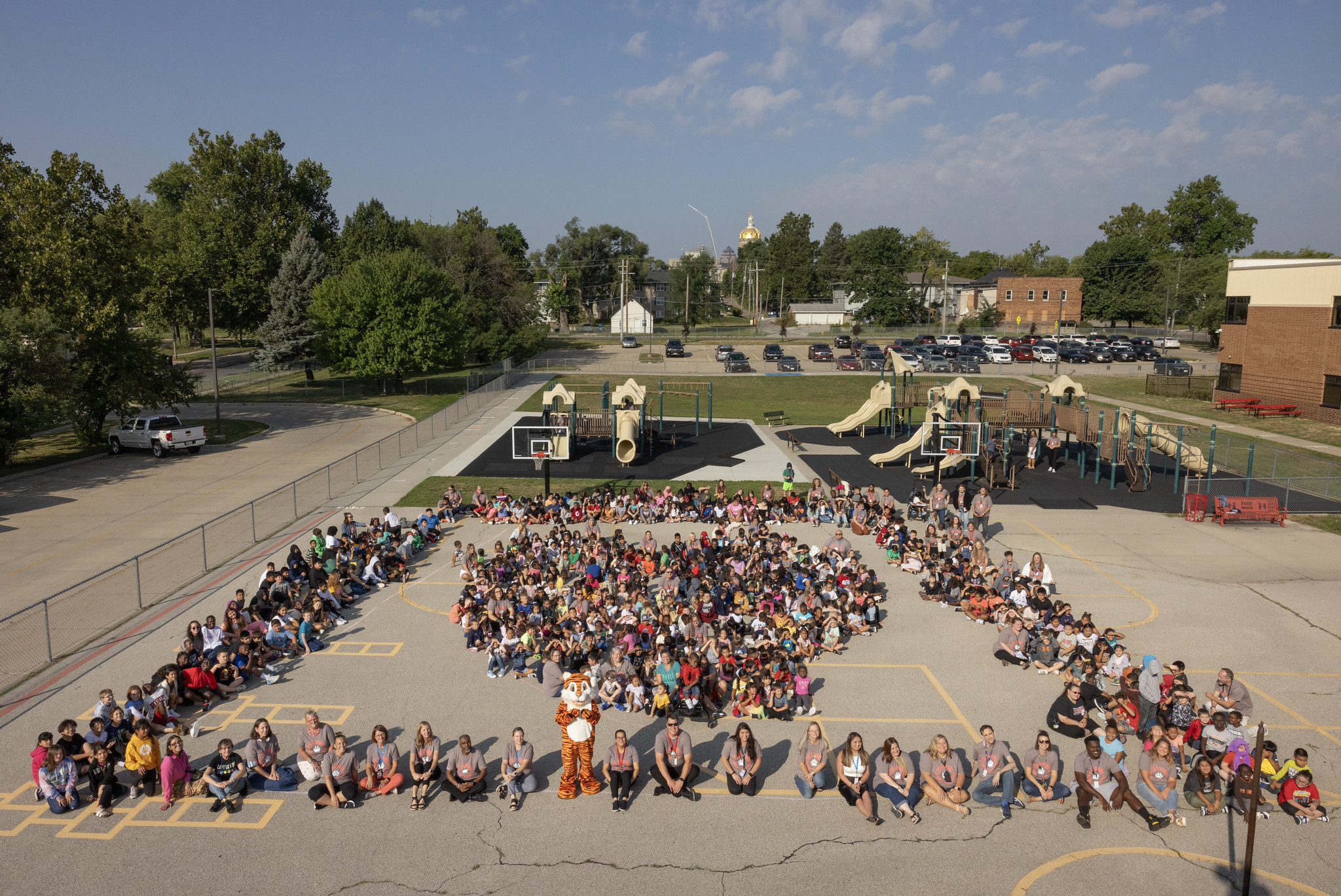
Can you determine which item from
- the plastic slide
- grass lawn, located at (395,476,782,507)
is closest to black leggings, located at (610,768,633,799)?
grass lawn, located at (395,476,782,507)

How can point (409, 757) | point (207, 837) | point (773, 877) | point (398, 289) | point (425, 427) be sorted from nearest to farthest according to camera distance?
point (773, 877) < point (207, 837) < point (409, 757) < point (425, 427) < point (398, 289)

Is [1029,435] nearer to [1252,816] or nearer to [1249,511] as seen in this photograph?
[1249,511]

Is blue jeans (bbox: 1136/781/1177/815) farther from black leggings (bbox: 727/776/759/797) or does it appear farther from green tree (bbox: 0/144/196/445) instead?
green tree (bbox: 0/144/196/445)

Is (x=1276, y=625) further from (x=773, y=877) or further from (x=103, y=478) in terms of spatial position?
(x=103, y=478)

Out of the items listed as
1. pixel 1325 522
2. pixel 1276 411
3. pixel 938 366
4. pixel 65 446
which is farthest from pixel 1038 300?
pixel 65 446

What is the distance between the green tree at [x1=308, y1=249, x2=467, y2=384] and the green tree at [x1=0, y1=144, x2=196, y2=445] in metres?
15.1

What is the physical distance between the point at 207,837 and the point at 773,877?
6.79 m

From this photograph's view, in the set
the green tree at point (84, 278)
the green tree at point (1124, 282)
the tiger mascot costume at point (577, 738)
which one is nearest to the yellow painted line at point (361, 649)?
the tiger mascot costume at point (577, 738)

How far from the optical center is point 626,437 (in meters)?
32.9

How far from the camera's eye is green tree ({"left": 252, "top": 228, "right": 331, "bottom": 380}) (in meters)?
62.9

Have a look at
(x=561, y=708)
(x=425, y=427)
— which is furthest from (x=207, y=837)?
(x=425, y=427)

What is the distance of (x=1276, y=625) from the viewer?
1725 centimetres

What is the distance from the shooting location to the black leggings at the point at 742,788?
1098 cm

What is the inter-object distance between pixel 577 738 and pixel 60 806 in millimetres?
6498
